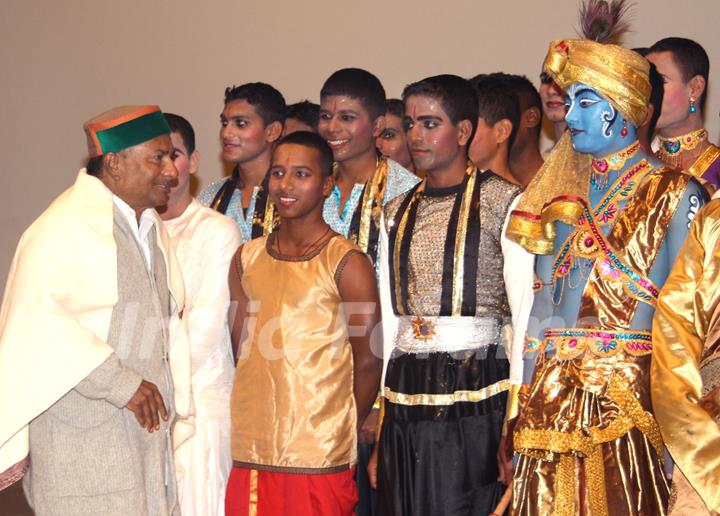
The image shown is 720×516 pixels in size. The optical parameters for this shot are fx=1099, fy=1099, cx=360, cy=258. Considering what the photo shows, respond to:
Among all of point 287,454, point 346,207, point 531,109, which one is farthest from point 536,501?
point 531,109

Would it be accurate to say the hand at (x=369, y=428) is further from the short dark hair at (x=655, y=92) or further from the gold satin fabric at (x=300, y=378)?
the short dark hair at (x=655, y=92)

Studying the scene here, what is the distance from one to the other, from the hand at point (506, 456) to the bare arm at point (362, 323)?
57 centimetres

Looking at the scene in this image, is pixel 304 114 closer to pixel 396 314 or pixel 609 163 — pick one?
pixel 396 314

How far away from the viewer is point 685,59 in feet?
14.5

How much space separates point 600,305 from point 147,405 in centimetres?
145

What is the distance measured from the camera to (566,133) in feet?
12.0

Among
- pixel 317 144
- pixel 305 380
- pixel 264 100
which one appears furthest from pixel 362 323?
pixel 264 100

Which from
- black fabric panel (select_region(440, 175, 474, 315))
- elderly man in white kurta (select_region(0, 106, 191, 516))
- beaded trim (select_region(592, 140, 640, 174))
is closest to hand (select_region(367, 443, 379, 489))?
black fabric panel (select_region(440, 175, 474, 315))

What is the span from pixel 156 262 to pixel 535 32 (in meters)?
3.39

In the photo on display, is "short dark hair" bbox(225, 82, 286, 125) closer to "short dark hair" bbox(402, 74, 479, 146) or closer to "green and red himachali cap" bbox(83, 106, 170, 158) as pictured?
"short dark hair" bbox(402, 74, 479, 146)

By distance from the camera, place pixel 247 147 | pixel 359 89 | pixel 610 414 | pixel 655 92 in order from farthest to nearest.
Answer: pixel 247 147
pixel 359 89
pixel 655 92
pixel 610 414

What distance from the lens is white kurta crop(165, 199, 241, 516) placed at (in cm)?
438

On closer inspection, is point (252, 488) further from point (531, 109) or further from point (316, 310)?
point (531, 109)

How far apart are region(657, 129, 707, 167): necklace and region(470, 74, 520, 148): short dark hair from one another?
0.82m
